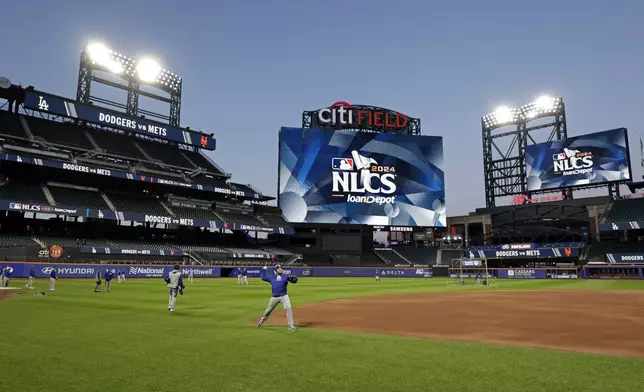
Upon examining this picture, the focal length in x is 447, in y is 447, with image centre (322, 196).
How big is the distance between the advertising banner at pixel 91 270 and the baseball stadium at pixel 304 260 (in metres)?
0.16

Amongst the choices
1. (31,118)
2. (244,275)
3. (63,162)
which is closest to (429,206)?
(244,275)

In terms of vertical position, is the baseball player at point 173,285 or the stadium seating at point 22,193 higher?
the stadium seating at point 22,193

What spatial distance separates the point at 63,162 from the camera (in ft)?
174

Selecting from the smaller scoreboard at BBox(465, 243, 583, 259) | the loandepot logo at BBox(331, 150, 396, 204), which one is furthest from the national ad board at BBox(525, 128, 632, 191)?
the loandepot logo at BBox(331, 150, 396, 204)

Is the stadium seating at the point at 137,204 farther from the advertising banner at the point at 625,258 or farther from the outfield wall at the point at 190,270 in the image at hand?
the advertising banner at the point at 625,258

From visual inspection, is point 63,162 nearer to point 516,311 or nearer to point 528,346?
point 516,311

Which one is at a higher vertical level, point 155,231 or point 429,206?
point 429,206

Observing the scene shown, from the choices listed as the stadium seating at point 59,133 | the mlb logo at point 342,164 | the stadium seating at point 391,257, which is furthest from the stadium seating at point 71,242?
the stadium seating at point 391,257

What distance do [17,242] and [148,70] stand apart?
34156 mm

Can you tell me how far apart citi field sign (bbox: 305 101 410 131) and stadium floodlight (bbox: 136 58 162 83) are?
2554 centimetres

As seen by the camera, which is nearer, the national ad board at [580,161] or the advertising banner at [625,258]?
the advertising banner at [625,258]

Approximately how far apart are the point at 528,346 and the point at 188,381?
7.89 metres

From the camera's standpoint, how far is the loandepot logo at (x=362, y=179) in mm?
73625

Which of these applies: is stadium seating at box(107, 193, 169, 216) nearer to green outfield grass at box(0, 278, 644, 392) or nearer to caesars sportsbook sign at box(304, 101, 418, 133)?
caesars sportsbook sign at box(304, 101, 418, 133)
